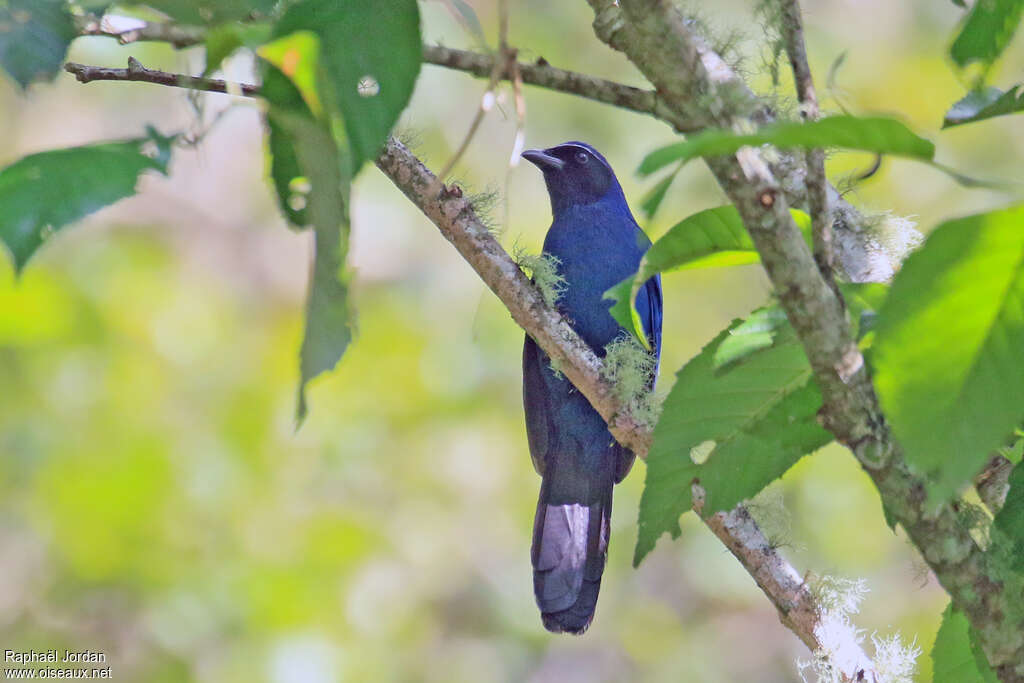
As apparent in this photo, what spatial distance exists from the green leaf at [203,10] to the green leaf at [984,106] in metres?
1.03

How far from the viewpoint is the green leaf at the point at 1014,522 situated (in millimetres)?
1571

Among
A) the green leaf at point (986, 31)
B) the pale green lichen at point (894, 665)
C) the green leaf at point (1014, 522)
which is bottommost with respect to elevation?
the pale green lichen at point (894, 665)

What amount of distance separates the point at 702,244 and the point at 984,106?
0.59 meters

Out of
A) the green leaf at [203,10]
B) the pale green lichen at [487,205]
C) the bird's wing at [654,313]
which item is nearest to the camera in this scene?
the green leaf at [203,10]

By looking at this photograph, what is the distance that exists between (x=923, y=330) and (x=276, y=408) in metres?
6.14

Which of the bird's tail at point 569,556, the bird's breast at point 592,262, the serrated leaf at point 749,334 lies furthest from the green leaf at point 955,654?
the bird's breast at point 592,262

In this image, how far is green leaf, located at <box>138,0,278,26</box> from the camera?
1.29 metres

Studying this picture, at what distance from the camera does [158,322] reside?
7.27 metres

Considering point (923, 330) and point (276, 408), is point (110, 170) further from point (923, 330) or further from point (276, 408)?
point (276, 408)

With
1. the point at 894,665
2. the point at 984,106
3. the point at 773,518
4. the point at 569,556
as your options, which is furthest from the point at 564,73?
the point at 569,556

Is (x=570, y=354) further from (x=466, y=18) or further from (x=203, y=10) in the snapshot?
(x=203, y=10)

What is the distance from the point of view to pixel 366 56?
1271 millimetres

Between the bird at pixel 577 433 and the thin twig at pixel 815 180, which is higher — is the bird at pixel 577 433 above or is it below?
below

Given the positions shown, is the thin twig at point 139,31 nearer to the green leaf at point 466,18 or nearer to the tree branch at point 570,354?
the green leaf at point 466,18
